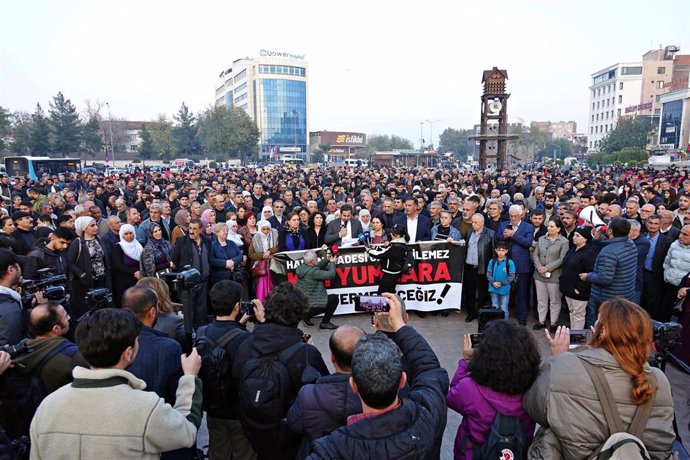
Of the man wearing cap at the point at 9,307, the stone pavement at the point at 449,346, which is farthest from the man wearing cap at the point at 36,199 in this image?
the man wearing cap at the point at 9,307

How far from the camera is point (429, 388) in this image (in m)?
2.27

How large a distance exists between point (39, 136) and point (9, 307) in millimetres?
69935

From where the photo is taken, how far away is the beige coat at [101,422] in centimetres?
195

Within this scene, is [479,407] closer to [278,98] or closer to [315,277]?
[315,277]

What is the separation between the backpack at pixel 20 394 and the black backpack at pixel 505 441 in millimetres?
2676

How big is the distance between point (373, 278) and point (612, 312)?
17.9 ft

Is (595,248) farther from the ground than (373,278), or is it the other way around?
(595,248)

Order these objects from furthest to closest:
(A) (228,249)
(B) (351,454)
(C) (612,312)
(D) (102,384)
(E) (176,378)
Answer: (A) (228,249)
(E) (176,378)
(C) (612,312)
(D) (102,384)
(B) (351,454)

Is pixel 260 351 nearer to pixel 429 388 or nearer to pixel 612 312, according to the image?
pixel 429 388

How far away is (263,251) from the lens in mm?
7445

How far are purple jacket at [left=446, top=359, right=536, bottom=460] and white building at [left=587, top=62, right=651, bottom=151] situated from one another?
11364 centimetres

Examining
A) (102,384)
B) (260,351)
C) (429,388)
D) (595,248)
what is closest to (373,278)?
(595,248)

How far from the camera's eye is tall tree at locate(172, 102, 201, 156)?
7688 cm

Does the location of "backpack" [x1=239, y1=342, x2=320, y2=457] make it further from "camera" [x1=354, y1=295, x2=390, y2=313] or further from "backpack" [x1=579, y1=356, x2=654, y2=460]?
"backpack" [x1=579, y1=356, x2=654, y2=460]
